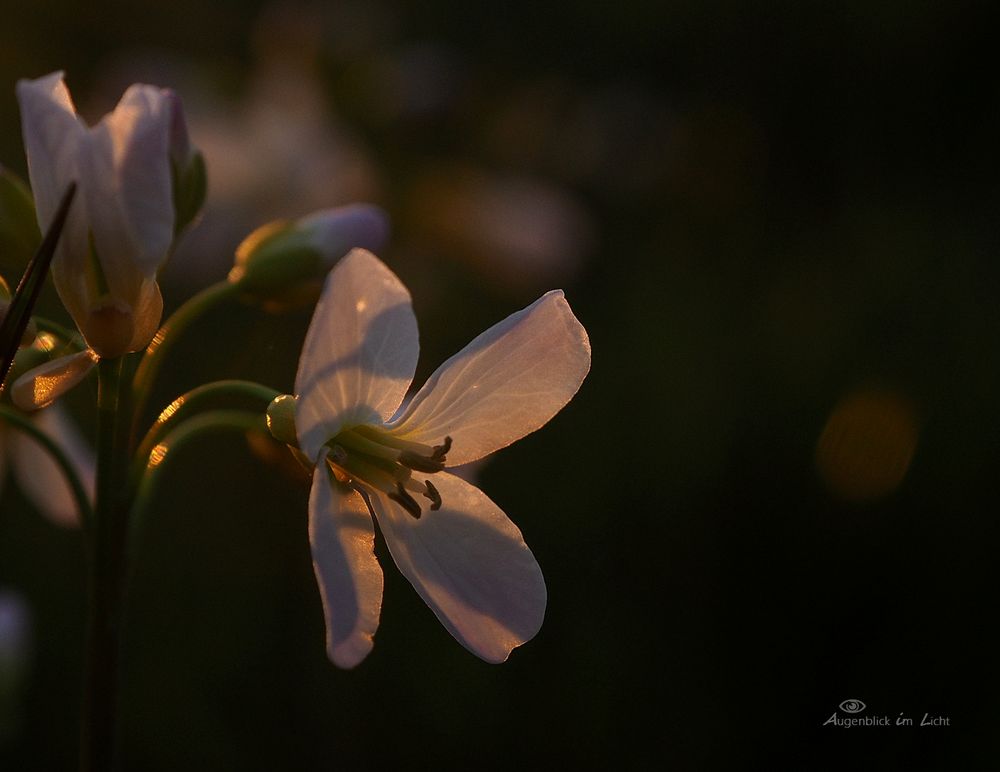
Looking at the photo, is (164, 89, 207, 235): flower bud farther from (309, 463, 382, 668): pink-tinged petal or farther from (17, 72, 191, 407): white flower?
(309, 463, 382, 668): pink-tinged petal

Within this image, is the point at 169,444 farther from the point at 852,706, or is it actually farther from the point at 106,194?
the point at 852,706

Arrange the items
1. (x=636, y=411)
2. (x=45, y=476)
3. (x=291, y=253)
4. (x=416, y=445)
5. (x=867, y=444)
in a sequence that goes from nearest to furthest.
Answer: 1. (x=416, y=445)
2. (x=291, y=253)
3. (x=45, y=476)
4. (x=867, y=444)
5. (x=636, y=411)

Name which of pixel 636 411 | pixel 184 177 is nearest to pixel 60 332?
pixel 184 177

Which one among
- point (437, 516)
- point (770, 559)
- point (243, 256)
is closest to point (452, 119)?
point (770, 559)

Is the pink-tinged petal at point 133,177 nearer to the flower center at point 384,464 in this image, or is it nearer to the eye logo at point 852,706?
the flower center at point 384,464

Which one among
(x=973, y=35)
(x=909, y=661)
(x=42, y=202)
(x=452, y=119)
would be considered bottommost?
(x=909, y=661)

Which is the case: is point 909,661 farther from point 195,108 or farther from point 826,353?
point 195,108

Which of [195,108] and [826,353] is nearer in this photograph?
[826,353]

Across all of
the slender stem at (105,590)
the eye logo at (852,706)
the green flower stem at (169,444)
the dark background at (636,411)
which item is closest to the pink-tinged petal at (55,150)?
the slender stem at (105,590)
